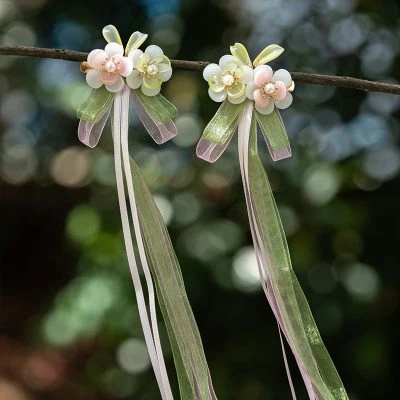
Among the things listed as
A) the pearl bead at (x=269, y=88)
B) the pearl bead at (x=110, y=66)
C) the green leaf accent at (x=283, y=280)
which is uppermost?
the pearl bead at (x=110, y=66)

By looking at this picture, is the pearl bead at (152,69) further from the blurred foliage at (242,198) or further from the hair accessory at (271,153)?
the blurred foliage at (242,198)

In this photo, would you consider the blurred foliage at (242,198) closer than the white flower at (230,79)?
No

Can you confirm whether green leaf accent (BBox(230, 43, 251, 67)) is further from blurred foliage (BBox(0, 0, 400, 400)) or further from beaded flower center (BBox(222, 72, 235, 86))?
blurred foliage (BBox(0, 0, 400, 400))

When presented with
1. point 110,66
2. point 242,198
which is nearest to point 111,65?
point 110,66

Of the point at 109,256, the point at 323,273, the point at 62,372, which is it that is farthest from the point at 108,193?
the point at 62,372

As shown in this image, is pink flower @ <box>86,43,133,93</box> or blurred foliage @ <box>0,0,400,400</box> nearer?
pink flower @ <box>86,43,133,93</box>

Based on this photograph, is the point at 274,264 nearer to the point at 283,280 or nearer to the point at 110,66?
the point at 283,280

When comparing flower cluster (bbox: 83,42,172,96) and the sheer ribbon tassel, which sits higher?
flower cluster (bbox: 83,42,172,96)

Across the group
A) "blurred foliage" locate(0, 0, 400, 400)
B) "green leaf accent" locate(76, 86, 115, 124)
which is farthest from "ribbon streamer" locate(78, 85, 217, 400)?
"blurred foliage" locate(0, 0, 400, 400)

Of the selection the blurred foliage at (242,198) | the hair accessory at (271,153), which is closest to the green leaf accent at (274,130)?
the hair accessory at (271,153)
